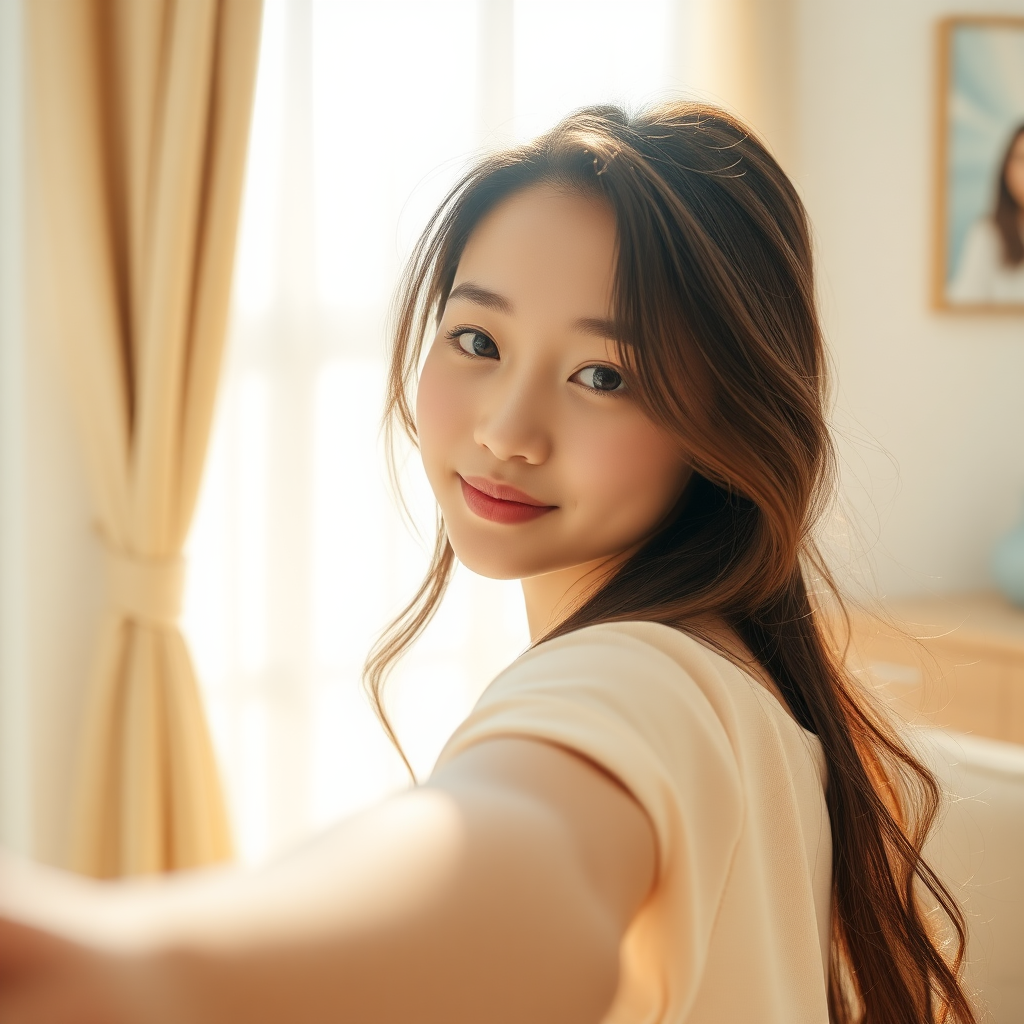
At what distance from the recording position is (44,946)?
0.33 meters

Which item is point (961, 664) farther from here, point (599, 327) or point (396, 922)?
point (396, 922)

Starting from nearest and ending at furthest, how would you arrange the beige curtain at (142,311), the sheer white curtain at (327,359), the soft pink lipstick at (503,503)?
the soft pink lipstick at (503,503) < the beige curtain at (142,311) < the sheer white curtain at (327,359)

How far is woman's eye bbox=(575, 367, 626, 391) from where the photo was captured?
0.94 meters

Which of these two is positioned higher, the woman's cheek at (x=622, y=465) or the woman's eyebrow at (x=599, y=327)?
the woman's eyebrow at (x=599, y=327)

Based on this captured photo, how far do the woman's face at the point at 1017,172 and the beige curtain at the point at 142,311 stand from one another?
2230 mm

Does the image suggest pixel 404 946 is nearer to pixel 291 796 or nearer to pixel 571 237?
pixel 571 237

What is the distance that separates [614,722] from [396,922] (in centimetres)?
16

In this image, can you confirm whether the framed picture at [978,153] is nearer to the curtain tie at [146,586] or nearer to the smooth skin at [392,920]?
the curtain tie at [146,586]

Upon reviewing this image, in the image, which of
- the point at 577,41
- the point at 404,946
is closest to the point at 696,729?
the point at 404,946

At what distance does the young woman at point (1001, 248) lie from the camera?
139 inches

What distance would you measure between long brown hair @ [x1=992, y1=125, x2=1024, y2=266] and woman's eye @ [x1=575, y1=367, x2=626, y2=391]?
303cm

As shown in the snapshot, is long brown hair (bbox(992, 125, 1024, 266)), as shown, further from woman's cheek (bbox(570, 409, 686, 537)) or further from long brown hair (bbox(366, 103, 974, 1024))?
woman's cheek (bbox(570, 409, 686, 537))

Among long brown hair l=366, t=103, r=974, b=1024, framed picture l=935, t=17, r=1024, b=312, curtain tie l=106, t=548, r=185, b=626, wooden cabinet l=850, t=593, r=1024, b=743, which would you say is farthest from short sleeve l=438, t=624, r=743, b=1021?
framed picture l=935, t=17, r=1024, b=312

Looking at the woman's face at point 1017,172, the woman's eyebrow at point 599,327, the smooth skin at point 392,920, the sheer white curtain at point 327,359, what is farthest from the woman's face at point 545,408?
the woman's face at point 1017,172
